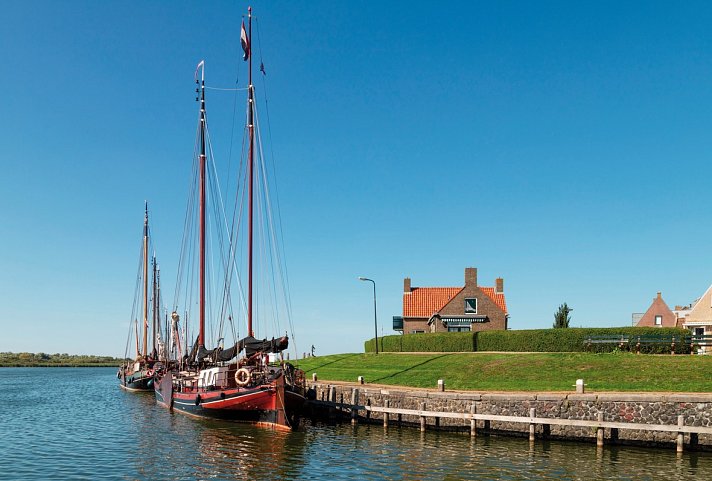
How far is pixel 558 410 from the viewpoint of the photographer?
30922 mm

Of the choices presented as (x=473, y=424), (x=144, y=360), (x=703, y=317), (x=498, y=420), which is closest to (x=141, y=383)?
(x=144, y=360)

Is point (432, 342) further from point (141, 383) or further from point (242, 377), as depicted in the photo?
Answer: point (141, 383)

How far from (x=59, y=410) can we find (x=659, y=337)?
47875 mm

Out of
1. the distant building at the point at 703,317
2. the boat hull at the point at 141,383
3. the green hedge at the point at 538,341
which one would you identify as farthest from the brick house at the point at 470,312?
the boat hull at the point at 141,383

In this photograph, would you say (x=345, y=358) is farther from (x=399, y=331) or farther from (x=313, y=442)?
(x=313, y=442)

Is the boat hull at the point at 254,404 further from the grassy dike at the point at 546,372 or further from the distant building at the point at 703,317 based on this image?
the distant building at the point at 703,317

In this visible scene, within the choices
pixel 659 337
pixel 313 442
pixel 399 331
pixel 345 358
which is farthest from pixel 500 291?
pixel 313 442

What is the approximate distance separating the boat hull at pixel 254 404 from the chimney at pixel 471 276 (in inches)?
1580

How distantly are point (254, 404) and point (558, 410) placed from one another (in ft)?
54.7

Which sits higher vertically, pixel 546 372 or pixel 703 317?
pixel 703 317

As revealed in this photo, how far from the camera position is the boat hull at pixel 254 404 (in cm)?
3394

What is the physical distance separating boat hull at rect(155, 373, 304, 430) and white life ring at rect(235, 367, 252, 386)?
1.43 feet

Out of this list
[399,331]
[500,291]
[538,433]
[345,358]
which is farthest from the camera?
[399,331]

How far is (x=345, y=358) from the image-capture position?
213 feet
